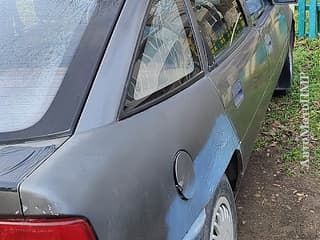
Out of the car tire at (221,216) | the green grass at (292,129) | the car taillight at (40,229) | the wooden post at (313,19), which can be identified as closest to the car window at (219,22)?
the car tire at (221,216)

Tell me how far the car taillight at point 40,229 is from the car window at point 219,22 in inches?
58.7

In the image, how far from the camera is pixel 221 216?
2.71m

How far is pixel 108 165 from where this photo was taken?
5.73 feet

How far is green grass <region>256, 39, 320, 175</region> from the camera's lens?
433 cm

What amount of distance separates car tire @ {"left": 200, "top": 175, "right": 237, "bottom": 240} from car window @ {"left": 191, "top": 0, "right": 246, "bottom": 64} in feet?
2.23

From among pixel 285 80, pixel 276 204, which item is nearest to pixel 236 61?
pixel 276 204

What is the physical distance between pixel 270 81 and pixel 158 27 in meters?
1.86

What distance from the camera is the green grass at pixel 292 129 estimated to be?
14.2ft

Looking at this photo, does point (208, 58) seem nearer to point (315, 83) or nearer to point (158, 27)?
point (158, 27)

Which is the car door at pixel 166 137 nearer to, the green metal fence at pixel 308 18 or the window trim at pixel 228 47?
the window trim at pixel 228 47

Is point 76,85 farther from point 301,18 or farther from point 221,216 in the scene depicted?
point 301,18

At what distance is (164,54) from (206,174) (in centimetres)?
55

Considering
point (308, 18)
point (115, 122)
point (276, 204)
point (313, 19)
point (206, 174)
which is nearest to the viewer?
point (115, 122)

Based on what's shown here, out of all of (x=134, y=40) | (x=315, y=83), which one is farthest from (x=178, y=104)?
(x=315, y=83)
